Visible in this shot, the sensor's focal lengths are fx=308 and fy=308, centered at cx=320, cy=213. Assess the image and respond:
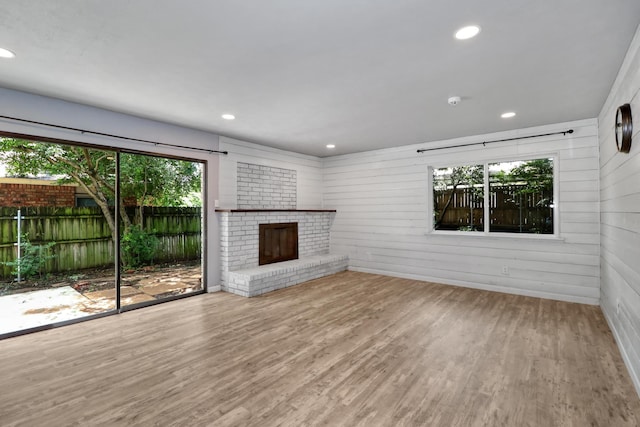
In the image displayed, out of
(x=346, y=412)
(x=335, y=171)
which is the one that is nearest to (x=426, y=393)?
(x=346, y=412)

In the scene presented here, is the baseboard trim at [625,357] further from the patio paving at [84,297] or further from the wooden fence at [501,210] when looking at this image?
the patio paving at [84,297]

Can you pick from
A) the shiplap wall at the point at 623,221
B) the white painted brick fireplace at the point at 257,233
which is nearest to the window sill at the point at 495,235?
the shiplap wall at the point at 623,221

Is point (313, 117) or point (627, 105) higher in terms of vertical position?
point (313, 117)

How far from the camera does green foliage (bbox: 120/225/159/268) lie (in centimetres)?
529

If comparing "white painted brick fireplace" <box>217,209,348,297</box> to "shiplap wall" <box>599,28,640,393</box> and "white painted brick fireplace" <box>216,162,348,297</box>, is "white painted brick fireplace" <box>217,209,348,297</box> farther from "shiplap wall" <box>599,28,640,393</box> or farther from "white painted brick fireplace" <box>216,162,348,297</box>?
"shiplap wall" <box>599,28,640,393</box>

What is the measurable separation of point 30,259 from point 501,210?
6.83m

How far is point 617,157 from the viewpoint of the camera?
9.42 ft

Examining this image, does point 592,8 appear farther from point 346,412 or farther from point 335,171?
point 335,171

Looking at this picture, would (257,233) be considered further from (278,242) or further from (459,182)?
(459,182)

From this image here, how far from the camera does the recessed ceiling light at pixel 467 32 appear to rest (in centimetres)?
201

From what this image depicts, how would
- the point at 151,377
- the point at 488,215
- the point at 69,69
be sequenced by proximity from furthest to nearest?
the point at 488,215 → the point at 69,69 → the point at 151,377

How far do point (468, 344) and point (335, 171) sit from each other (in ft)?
14.6

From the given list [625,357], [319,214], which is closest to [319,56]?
[625,357]

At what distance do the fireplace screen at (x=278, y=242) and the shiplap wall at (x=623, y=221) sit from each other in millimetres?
4475
